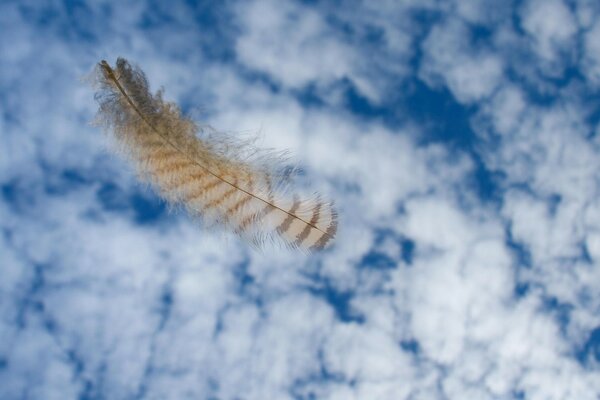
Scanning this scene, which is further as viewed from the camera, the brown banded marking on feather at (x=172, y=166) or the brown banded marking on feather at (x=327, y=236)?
the brown banded marking on feather at (x=327, y=236)

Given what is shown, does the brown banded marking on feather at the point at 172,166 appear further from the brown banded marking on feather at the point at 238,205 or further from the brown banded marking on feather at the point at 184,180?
the brown banded marking on feather at the point at 238,205

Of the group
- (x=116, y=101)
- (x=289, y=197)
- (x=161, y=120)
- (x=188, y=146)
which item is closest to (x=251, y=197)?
(x=289, y=197)

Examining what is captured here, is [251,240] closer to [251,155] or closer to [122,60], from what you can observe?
[251,155]

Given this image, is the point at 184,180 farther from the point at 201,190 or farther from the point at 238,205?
the point at 238,205

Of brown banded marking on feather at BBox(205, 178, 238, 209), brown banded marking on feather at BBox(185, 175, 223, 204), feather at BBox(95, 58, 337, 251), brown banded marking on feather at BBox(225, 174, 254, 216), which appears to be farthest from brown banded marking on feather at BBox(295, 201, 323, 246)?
brown banded marking on feather at BBox(185, 175, 223, 204)

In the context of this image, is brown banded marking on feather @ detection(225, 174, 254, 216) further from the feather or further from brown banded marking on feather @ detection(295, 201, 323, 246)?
brown banded marking on feather @ detection(295, 201, 323, 246)

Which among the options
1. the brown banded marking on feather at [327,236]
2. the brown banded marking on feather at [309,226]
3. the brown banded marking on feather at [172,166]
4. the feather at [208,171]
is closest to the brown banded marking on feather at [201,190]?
the feather at [208,171]

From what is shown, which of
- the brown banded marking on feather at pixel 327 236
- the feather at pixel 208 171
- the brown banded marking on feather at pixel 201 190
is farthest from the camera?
the brown banded marking on feather at pixel 327 236
